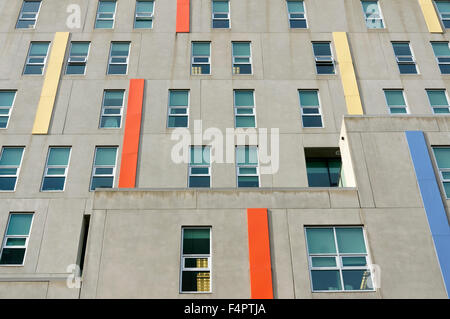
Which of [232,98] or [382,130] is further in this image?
[232,98]

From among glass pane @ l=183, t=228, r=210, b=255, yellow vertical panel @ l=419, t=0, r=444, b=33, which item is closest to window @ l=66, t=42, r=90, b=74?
glass pane @ l=183, t=228, r=210, b=255

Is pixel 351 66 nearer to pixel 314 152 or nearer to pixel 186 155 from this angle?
pixel 314 152

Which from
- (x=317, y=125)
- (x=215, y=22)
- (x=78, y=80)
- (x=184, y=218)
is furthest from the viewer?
(x=215, y=22)

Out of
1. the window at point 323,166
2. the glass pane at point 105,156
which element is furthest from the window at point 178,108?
the window at point 323,166

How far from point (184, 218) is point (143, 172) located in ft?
20.0

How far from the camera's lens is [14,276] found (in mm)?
19516

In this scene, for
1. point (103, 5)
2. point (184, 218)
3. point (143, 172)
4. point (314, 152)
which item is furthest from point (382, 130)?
point (103, 5)

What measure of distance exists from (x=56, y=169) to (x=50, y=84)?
5.40 metres

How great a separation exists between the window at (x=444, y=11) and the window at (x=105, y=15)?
19.4m

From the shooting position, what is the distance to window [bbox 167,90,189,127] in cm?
2403

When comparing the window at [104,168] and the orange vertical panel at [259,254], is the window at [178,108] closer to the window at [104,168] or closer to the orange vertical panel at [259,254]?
the window at [104,168]

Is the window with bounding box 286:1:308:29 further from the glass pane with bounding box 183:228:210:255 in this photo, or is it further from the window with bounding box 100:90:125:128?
the glass pane with bounding box 183:228:210:255

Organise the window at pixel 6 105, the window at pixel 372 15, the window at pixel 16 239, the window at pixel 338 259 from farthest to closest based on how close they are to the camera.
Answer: the window at pixel 372 15 → the window at pixel 6 105 → the window at pixel 16 239 → the window at pixel 338 259

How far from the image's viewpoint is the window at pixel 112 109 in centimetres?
2408
